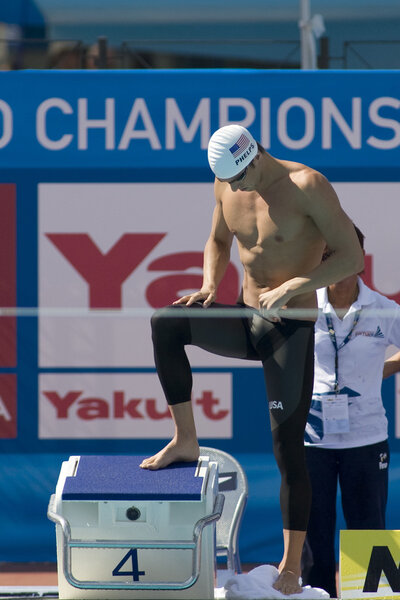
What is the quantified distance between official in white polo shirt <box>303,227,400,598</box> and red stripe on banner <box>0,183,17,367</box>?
1403 millimetres

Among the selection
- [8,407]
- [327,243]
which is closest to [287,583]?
[327,243]

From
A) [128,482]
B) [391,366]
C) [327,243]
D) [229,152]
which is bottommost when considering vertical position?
[128,482]

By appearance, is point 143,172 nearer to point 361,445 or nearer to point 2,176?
point 2,176

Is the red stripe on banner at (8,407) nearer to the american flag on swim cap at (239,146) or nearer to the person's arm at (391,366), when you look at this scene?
the person's arm at (391,366)

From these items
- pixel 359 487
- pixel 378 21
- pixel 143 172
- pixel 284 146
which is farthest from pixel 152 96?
pixel 378 21

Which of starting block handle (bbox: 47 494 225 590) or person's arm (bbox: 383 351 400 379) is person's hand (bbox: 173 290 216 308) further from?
person's arm (bbox: 383 351 400 379)

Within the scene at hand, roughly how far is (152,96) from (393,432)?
166cm

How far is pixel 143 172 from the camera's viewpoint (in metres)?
3.61

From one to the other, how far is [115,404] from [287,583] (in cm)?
149

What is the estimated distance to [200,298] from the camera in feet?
8.09

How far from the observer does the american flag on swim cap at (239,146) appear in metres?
2.28

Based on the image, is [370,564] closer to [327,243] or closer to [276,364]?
[276,364]

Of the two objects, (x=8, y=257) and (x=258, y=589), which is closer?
(x=258, y=589)

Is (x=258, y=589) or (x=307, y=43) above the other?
(x=307, y=43)
